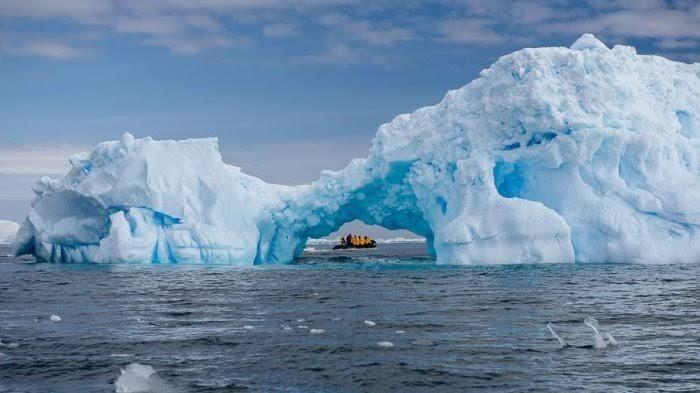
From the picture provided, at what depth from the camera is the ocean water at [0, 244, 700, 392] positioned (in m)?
9.65

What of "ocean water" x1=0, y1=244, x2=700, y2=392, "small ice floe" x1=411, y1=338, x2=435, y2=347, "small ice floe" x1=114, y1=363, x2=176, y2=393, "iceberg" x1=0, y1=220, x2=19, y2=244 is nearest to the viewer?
"small ice floe" x1=114, y1=363, x2=176, y2=393

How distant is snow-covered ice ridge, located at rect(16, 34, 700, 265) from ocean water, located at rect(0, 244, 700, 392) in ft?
10.3

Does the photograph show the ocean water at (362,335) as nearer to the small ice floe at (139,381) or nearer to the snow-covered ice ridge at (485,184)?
the small ice floe at (139,381)

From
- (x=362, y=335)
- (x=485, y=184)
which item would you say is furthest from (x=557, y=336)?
(x=485, y=184)

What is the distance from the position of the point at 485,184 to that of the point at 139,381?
734 inches

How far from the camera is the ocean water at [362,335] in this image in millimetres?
9648

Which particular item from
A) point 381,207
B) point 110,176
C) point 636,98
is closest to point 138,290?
point 110,176

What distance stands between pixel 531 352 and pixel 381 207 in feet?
69.6

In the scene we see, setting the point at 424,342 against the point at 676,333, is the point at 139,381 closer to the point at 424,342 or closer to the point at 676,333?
the point at 424,342

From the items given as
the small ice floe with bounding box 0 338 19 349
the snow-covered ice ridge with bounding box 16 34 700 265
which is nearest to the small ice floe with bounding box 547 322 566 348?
the small ice floe with bounding box 0 338 19 349

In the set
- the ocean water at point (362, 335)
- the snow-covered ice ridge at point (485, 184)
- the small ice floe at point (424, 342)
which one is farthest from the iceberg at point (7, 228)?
Result: the small ice floe at point (424, 342)

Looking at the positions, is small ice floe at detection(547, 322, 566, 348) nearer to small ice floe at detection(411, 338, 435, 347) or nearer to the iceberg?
small ice floe at detection(411, 338, 435, 347)

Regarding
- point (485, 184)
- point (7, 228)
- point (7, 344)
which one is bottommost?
point (7, 228)

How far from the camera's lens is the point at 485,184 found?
26.5 meters
